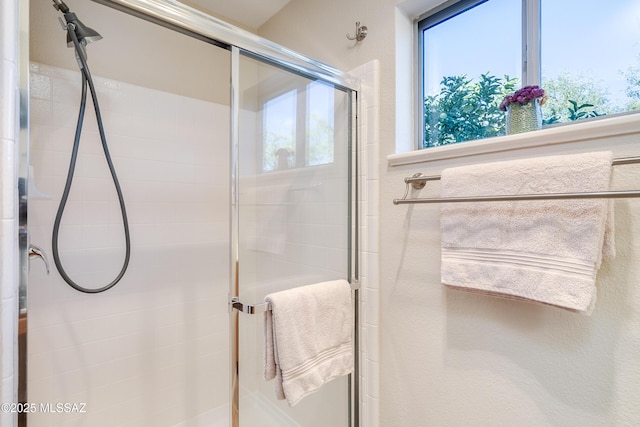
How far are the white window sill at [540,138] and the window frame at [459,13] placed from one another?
231 millimetres

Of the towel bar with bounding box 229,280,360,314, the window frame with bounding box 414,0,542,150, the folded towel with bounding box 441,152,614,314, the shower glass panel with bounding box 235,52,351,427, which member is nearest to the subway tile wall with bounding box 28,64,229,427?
the shower glass panel with bounding box 235,52,351,427

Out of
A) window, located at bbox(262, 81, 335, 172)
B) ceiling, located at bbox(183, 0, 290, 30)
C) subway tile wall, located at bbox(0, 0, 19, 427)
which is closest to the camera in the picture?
subway tile wall, located at bbox(0, 0, 19, 427)

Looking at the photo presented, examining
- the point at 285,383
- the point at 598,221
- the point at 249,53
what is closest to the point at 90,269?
the point at 285,383

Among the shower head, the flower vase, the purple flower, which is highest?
the shower head

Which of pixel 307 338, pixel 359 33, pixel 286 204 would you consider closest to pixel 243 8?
pixel 359 33

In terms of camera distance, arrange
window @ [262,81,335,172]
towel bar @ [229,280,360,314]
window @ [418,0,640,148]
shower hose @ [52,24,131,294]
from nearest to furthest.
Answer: window @ [418,0,640,148] < towel bar @ [229,280,360,314] < window @ [262,81,335,172] < shower hose @ [52,24,131,294]

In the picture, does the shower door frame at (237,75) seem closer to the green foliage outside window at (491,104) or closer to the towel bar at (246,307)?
the towel bar at (246,307)

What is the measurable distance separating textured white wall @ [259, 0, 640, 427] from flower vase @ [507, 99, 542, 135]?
9cm

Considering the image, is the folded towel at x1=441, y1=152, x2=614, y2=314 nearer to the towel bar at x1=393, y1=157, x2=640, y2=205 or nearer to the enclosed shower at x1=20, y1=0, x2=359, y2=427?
the towel bar at x1=393, y1=157, x2=640, y2=205

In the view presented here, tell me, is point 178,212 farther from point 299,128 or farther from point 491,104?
point 491,104

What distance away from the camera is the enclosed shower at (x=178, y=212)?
1031mm

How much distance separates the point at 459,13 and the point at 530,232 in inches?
37.0

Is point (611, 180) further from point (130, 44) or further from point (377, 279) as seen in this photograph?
point (130, 44)

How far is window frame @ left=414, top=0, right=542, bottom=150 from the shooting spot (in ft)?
3.24
